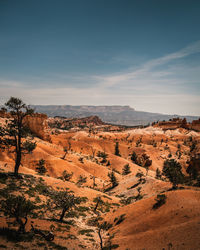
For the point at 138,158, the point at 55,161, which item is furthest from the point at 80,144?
the point at 55,161

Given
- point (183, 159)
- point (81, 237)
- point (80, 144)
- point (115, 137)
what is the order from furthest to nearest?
point (115, 137) → point (80, 144) → point (183, 159) → point (81, 237)

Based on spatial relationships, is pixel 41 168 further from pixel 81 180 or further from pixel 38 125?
pixel 38 125

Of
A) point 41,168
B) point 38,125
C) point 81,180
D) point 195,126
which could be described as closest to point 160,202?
point 81,180

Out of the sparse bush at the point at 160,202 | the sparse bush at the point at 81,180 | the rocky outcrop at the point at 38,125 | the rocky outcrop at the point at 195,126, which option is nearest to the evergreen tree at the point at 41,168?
the sparse bush at the point at 81,180

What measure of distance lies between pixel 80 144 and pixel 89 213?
70446 millimetres

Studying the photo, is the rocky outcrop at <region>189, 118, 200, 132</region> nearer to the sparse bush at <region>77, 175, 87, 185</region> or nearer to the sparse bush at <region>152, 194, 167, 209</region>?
the sparse bush at <region>77, 175, 87, 185</region>

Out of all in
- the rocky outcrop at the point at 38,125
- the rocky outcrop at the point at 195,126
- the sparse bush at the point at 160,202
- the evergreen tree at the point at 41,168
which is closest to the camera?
the sparse bush at the point at 160,202

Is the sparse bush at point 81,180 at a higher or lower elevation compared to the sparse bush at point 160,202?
lower

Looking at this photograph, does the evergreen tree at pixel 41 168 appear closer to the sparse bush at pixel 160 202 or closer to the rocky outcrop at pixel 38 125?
the rocky outcrop at pixel 38 125

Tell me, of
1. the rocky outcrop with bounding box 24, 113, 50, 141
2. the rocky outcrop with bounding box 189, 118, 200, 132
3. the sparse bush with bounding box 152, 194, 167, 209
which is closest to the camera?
the sparse bush with bounding box 152, 194, 167, 209

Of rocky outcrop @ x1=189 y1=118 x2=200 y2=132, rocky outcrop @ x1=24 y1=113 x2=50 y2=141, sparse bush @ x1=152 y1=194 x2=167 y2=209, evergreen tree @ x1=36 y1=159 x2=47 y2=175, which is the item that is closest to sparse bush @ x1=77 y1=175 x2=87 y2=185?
evergreen tree @ x1=36 y1=159 x2=47 y2=175

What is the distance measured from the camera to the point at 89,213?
90.1 feet

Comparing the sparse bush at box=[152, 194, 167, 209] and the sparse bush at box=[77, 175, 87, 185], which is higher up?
the sparse bush at box=[152, 194, 167, 209]

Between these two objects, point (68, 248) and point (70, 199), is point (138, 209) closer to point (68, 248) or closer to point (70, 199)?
point (70, 199)
